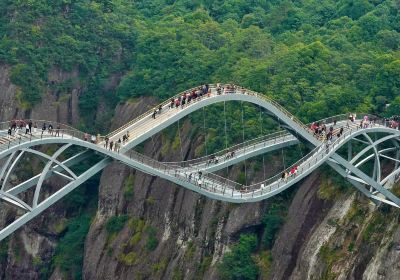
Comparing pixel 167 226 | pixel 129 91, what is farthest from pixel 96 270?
pixel 129 91

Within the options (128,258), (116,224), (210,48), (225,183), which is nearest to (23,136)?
(225,183)

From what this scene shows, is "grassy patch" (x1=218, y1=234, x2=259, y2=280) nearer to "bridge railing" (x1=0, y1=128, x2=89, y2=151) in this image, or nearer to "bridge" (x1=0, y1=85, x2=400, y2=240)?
"bridge" (x1=0, y1=85, x2=400, y2=240)

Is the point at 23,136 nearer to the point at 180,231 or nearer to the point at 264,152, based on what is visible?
the point at 264,152

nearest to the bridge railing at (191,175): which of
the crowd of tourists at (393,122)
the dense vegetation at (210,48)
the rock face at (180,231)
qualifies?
the rock face at (180,231)

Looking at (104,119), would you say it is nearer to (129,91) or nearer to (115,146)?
(129,91)

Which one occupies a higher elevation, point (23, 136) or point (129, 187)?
point (129, 187)

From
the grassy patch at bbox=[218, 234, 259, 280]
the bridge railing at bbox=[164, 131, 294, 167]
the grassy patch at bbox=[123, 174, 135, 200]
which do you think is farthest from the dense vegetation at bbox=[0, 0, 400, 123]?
the grassy patch at bbox=[218, 234, 259, 280]
